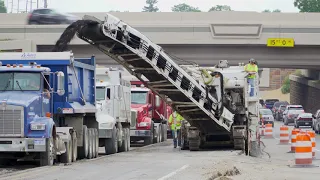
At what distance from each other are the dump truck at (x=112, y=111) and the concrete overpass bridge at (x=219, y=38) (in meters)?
25.8

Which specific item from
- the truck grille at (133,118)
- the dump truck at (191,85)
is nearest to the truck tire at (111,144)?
the dump truck at (191,85)

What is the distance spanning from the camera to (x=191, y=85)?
2994 centimetres

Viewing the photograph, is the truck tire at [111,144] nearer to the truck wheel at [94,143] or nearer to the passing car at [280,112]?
the truck wheel at [94,143]

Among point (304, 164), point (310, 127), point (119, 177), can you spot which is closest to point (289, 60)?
point (310, 127)

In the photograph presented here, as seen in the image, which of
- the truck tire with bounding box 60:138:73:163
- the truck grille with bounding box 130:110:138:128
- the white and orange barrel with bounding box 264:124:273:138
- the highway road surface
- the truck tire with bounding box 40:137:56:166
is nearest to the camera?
the highway road surface

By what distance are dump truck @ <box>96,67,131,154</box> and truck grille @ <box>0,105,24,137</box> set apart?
283 inches

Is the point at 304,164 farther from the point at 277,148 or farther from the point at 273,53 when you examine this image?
the point at 273,53

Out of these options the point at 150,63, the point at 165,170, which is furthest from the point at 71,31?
the point at 165,170

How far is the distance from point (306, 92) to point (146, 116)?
62.1m

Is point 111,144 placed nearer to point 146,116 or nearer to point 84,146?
point 84,146

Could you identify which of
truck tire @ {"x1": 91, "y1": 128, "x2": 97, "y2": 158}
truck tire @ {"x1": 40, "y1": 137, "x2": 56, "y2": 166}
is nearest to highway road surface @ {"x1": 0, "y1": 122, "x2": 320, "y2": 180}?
truck tire @ {"x1": 40, "y1": 137, "x2": 56, "y2": 166}

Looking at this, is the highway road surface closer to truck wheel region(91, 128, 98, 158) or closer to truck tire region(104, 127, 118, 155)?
truck wheel region(91, 128, 98, 158)

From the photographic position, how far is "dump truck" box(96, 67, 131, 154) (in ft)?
103

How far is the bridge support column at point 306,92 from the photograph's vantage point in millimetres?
91312
